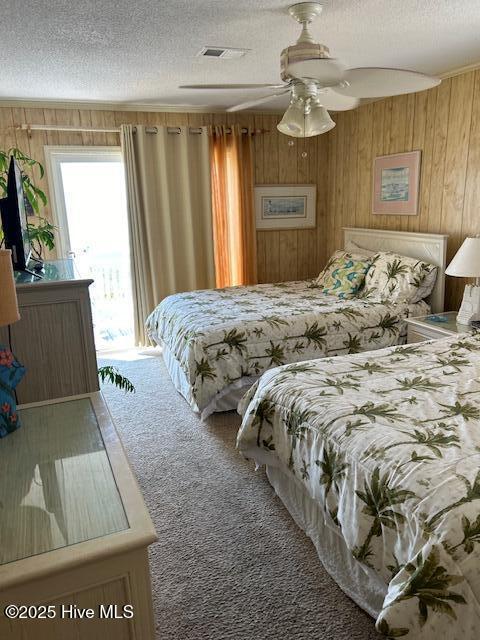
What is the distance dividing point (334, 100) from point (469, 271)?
145 cm

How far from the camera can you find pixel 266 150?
16.5 ft

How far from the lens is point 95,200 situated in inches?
183

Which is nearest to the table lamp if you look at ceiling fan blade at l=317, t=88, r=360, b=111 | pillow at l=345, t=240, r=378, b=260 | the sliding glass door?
pillow at l=345, t=240, r=378, b=260

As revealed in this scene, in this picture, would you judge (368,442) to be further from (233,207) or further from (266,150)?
(266,150)

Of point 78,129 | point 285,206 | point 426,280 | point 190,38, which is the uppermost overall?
point 190,38

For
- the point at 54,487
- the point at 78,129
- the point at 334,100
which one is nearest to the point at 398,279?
the point at 334,100

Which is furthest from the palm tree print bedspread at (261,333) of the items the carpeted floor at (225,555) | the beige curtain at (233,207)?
the beige curtain at (233,207)

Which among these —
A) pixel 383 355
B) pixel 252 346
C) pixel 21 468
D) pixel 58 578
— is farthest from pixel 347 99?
pixel 58 578

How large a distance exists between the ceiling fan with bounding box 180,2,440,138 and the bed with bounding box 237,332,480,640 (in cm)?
129

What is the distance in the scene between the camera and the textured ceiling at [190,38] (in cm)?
226

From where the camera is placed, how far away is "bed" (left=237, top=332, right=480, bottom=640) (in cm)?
120

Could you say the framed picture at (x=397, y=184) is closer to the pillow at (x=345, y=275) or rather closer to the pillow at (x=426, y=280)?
the pillow at (x=345, y=275)

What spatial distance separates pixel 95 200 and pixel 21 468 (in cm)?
386

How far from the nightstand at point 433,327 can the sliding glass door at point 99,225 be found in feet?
9.44
